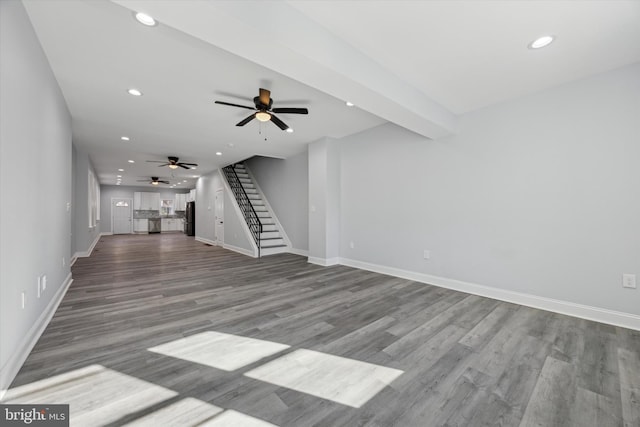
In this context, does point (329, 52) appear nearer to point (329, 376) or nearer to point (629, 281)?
point (329, 376)

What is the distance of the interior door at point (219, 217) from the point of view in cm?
871

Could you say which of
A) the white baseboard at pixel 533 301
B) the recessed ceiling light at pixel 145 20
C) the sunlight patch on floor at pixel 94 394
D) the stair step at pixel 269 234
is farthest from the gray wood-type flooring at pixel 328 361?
the stair step at pixel 269 234

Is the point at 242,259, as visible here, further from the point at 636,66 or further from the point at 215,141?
the point at 636,66

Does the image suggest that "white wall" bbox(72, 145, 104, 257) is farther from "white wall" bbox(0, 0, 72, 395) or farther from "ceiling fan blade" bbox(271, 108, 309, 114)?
"ceiling fan blade" bbox(271, 108, 309, 114)

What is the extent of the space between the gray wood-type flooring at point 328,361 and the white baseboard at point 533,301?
18 cm

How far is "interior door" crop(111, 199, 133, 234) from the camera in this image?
13.6m

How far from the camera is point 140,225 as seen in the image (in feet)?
46.7

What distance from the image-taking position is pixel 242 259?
254 inches

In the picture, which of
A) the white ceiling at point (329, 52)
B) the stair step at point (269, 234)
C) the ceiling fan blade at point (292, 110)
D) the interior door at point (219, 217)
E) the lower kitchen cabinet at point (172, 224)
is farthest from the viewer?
the lower kitchen cabinet at point (172, 224)

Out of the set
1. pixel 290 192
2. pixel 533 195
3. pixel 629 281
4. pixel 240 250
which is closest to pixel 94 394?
pixel 533 195

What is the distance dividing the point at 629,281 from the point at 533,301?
0.88 meters

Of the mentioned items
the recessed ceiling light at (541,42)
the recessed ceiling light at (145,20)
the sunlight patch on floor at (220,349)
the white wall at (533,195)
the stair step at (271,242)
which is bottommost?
the sunlight patch on floor at (220,349)

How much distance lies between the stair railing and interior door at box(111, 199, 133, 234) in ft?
29.3

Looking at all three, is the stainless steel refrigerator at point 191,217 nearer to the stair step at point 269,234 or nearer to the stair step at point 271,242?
the stair step at point 269,234
